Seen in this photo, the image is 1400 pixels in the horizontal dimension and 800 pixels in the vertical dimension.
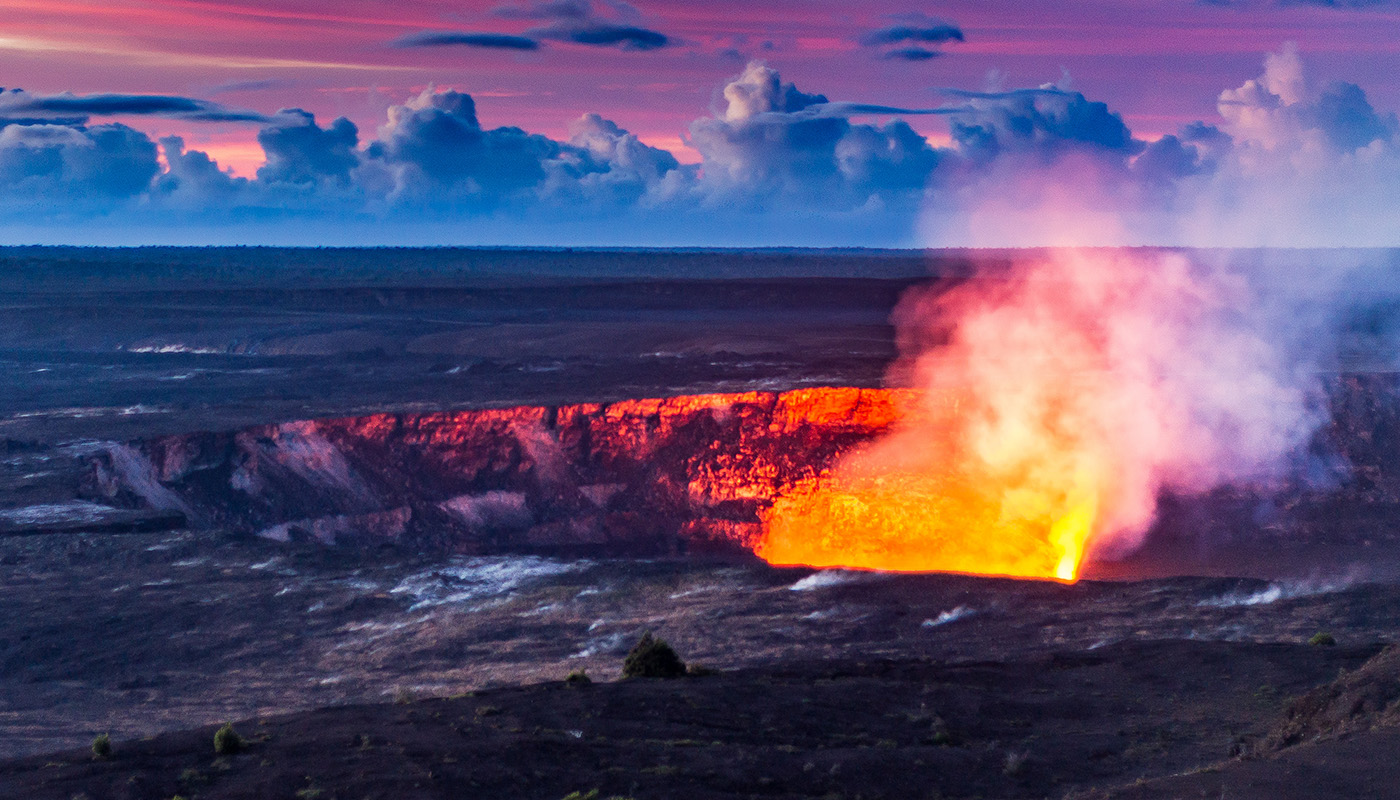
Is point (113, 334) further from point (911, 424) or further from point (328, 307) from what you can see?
point (911, 424)

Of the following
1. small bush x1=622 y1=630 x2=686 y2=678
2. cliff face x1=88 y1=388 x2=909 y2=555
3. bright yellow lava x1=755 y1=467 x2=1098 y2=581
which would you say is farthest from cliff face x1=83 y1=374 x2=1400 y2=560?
small bush x1=622 y1=630 x2=686 y2=678

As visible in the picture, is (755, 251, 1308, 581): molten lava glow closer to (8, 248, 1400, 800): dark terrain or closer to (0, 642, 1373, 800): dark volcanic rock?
(8, 248, 1400, 800): dark terrain

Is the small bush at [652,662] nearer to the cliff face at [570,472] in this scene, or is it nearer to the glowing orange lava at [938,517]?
the glowing orange lava at [938,517]

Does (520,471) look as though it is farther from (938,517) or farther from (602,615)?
(602,615)

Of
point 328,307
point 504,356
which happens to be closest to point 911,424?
point 504,356

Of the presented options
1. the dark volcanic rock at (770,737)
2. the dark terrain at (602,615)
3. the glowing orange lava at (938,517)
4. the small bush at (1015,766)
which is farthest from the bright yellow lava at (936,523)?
the small bush at (1015,766)

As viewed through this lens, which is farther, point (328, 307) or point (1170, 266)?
point (328, 307)
